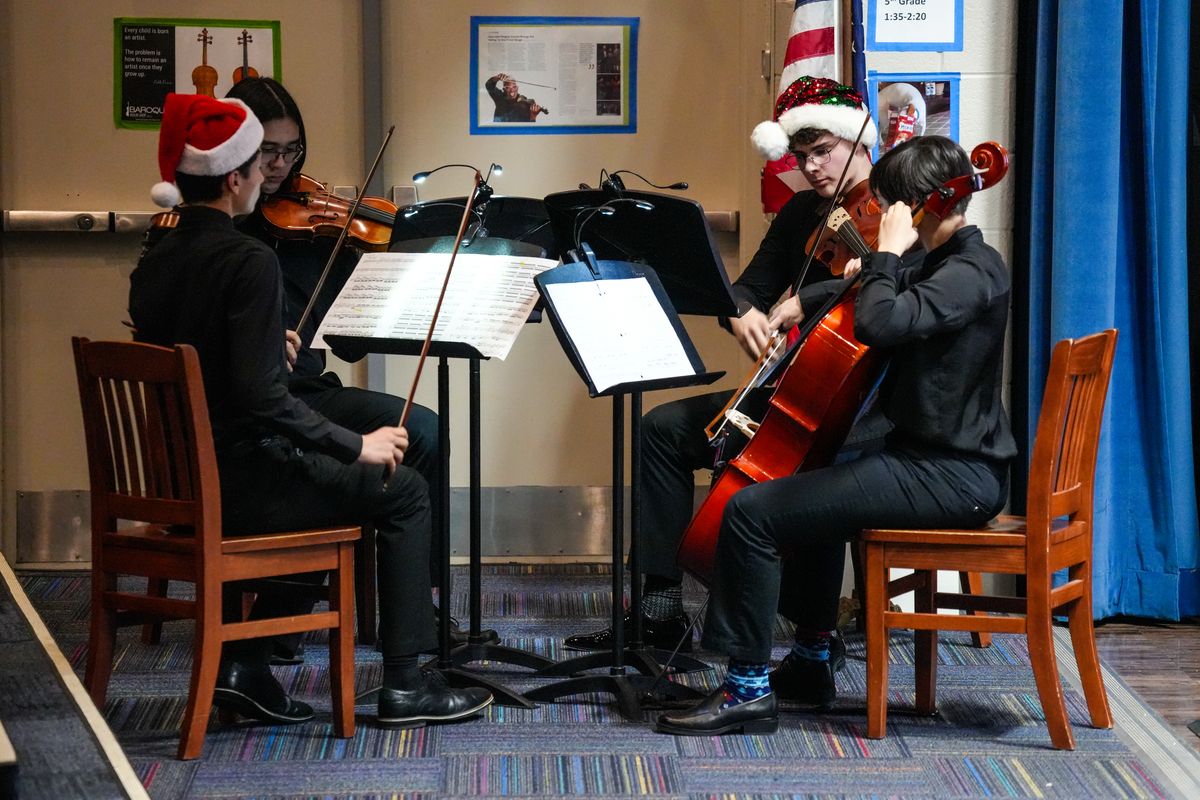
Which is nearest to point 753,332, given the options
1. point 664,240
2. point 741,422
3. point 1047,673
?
point 741,422

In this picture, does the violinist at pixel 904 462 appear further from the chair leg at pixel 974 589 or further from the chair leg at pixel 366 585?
the chair leg at pixel 366 585

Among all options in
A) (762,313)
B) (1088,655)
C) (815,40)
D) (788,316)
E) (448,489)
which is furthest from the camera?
(815,40)

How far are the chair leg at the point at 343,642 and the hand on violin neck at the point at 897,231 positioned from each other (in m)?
1.07

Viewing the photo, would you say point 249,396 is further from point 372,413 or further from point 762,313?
point 762,313

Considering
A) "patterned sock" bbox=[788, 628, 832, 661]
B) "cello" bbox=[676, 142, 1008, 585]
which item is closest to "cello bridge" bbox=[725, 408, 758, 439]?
"cello" bbox=[676, 142, 1008, 585]

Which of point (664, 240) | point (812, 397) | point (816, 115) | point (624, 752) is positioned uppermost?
point (816, 115)

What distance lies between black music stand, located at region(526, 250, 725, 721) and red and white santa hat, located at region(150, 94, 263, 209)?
54 cm

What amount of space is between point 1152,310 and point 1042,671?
1062 millimetres

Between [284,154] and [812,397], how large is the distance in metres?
1.27

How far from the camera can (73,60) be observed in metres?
3.31

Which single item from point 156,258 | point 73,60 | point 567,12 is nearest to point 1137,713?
point 156,258

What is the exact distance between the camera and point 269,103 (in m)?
2.60

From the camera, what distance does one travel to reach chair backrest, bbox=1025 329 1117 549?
80.4 inches

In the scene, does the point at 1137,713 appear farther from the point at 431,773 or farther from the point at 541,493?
the point at 541,493
